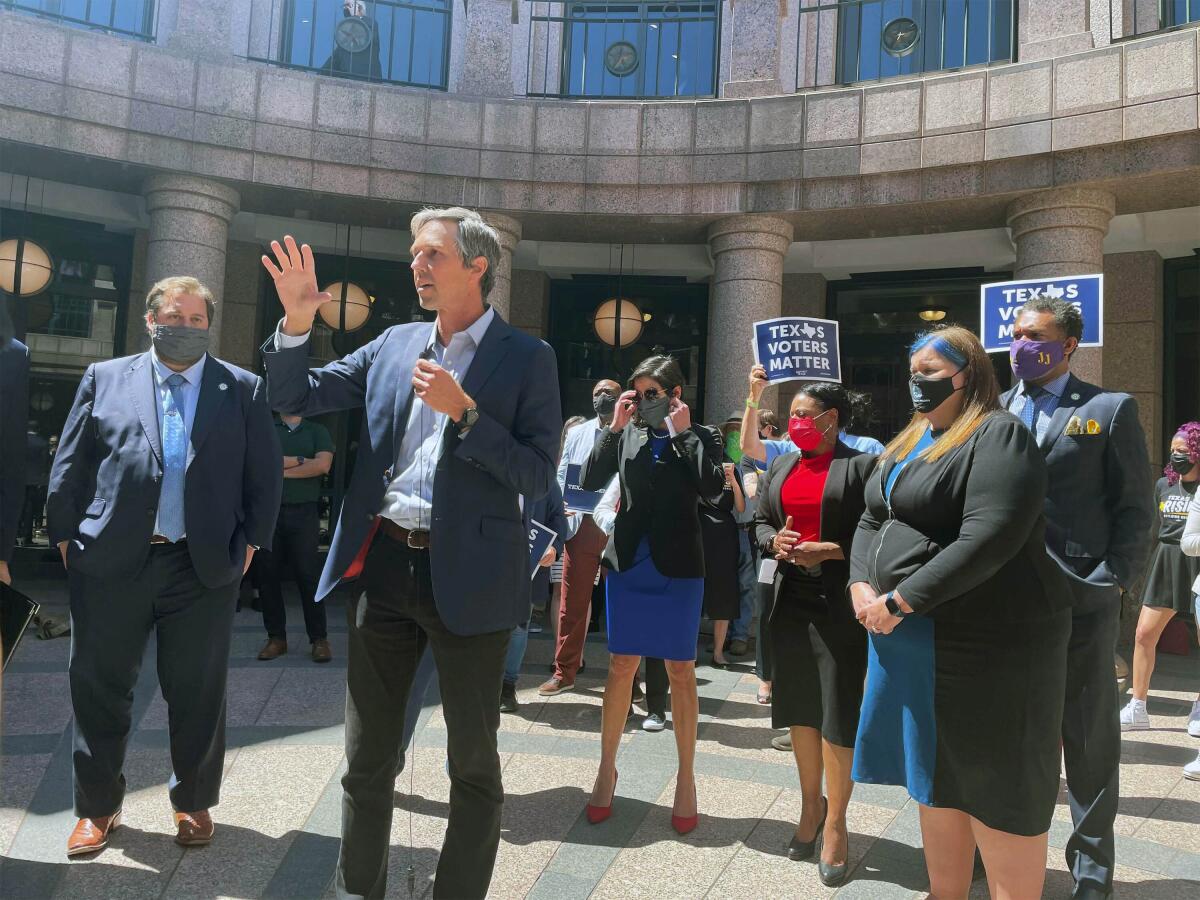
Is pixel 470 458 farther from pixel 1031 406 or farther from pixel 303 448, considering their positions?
pixel 303 448

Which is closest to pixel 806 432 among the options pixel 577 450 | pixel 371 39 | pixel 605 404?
pixel 605 404

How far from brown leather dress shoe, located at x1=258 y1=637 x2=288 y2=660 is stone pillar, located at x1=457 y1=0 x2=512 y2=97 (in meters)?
6.50

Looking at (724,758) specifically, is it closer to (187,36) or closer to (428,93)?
(428,93)

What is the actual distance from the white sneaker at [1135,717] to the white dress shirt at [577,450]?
3.77 m

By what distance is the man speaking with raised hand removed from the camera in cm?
273

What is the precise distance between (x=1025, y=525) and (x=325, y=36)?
1044cm

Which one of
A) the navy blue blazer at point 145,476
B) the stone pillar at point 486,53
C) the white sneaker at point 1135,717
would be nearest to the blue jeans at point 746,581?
the white sneaker at point 1135,717

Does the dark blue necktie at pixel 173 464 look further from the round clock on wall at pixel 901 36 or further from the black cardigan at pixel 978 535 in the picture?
the round clock on wall at pixel 901 36

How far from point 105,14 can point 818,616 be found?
10.1 metres

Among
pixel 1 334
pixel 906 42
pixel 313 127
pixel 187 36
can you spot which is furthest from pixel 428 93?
pixel 1 334

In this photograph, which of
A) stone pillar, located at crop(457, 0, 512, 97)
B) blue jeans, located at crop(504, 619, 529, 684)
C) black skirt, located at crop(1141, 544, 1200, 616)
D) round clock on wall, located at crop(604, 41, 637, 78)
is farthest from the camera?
round clock on wall, located at crop(604, 41, 637, 78)

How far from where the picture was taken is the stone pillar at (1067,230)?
29.3 ft

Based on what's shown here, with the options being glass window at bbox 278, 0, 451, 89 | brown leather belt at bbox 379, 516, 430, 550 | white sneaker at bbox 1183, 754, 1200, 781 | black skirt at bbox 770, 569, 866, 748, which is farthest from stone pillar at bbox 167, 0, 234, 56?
white sneaker at bbox 1183, 754, 1200, 781

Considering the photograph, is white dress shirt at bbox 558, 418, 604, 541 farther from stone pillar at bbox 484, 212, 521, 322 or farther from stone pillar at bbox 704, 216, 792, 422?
stone pillar at bbox 484, 212, 521, 322
